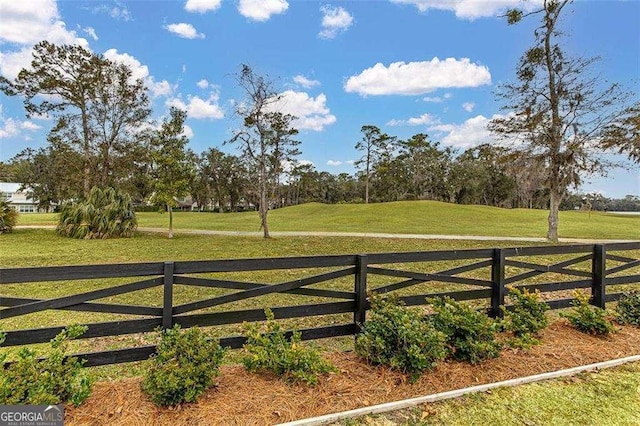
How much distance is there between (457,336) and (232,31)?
11.0 m

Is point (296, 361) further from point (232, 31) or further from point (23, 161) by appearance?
point (23, 161)

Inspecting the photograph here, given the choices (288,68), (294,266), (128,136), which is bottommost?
(294,266)

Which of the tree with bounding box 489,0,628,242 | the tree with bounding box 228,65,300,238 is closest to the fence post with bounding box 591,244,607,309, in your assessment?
the tree with bounding box 489,0,628,242

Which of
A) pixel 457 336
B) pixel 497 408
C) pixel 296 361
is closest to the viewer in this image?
pixel 497 408

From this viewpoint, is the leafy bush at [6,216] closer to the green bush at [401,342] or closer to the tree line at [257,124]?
the tree line at [257,124]

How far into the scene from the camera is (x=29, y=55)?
59.8 ft

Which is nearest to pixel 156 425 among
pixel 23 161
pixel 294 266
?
pixel 294 266

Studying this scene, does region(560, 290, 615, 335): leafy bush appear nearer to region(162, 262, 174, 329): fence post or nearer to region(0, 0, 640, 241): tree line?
region(162, 262, 174, 329): fence post

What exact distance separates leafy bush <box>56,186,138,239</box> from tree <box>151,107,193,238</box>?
1.71 meters

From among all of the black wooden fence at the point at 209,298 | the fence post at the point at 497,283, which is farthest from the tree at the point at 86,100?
the fence post at the point at 497,283

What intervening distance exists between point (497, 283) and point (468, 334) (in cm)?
144

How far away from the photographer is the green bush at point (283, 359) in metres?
3.06

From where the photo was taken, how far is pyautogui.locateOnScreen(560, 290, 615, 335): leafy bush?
4348 millimetres

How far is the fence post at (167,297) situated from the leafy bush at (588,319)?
16.0 feet
